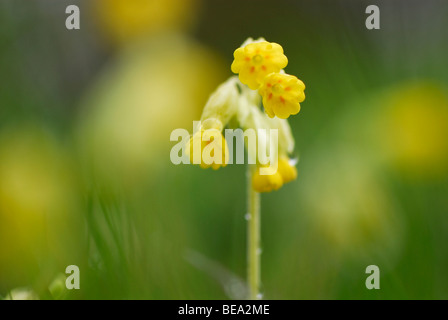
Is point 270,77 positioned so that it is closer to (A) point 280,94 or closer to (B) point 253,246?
(A) point 280,94

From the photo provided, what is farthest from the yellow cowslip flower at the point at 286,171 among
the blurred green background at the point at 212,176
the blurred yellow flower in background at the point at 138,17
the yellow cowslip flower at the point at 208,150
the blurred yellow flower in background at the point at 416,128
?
the blurred yellow flower in background at the point at 138,17

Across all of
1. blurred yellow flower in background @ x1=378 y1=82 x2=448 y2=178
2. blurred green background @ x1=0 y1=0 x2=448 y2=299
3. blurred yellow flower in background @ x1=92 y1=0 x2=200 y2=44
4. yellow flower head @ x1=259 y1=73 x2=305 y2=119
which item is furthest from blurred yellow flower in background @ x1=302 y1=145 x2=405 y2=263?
blurred yellow flower in background @ x1=92 y1=0 x2=200 y2=44

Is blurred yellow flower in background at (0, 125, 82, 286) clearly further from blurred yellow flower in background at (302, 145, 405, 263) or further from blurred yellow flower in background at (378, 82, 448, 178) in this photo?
blurred yellow flower in background at (378, 82, 448, 178)

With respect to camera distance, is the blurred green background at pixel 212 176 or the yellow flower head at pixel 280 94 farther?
the blurred green background at pixel 212 176

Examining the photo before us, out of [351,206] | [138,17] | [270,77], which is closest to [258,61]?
[270,77]

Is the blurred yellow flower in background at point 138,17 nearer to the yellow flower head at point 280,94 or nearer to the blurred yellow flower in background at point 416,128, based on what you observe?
the blurred yellow flower in background at point 416,128
